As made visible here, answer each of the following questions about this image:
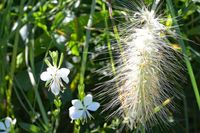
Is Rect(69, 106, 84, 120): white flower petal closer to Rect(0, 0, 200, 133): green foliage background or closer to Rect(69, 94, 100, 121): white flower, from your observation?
Rect(69, 94, 100, 121): white flower

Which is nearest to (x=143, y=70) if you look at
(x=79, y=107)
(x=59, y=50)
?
(x=79, y=107)

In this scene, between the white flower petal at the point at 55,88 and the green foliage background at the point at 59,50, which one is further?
the green foliage background at the point at 59,50

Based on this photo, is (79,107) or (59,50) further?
(59,50)

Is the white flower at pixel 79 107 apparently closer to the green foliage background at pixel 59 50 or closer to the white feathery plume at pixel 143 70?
the white feathery plume at pixel 143 70

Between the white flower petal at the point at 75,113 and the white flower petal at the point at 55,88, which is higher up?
the white flower petal at the point at 55,88

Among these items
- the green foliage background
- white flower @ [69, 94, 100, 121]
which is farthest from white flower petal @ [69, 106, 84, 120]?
the green foliage background

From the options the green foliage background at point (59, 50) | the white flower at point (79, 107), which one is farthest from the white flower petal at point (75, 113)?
the green foliage background at point (59, 50)

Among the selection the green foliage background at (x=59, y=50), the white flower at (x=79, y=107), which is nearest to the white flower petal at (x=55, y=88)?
the white flower at (x=79, y=107)

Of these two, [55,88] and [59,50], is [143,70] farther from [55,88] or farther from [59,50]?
[59,50]

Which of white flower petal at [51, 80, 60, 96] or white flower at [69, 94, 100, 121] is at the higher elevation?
white flower petal at [51, 80, 60, 96]

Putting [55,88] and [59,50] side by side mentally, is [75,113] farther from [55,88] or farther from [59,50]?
[59,50]

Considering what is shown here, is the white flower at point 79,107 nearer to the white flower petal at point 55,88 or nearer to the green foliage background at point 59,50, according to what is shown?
the white flower petal at point 55,88
